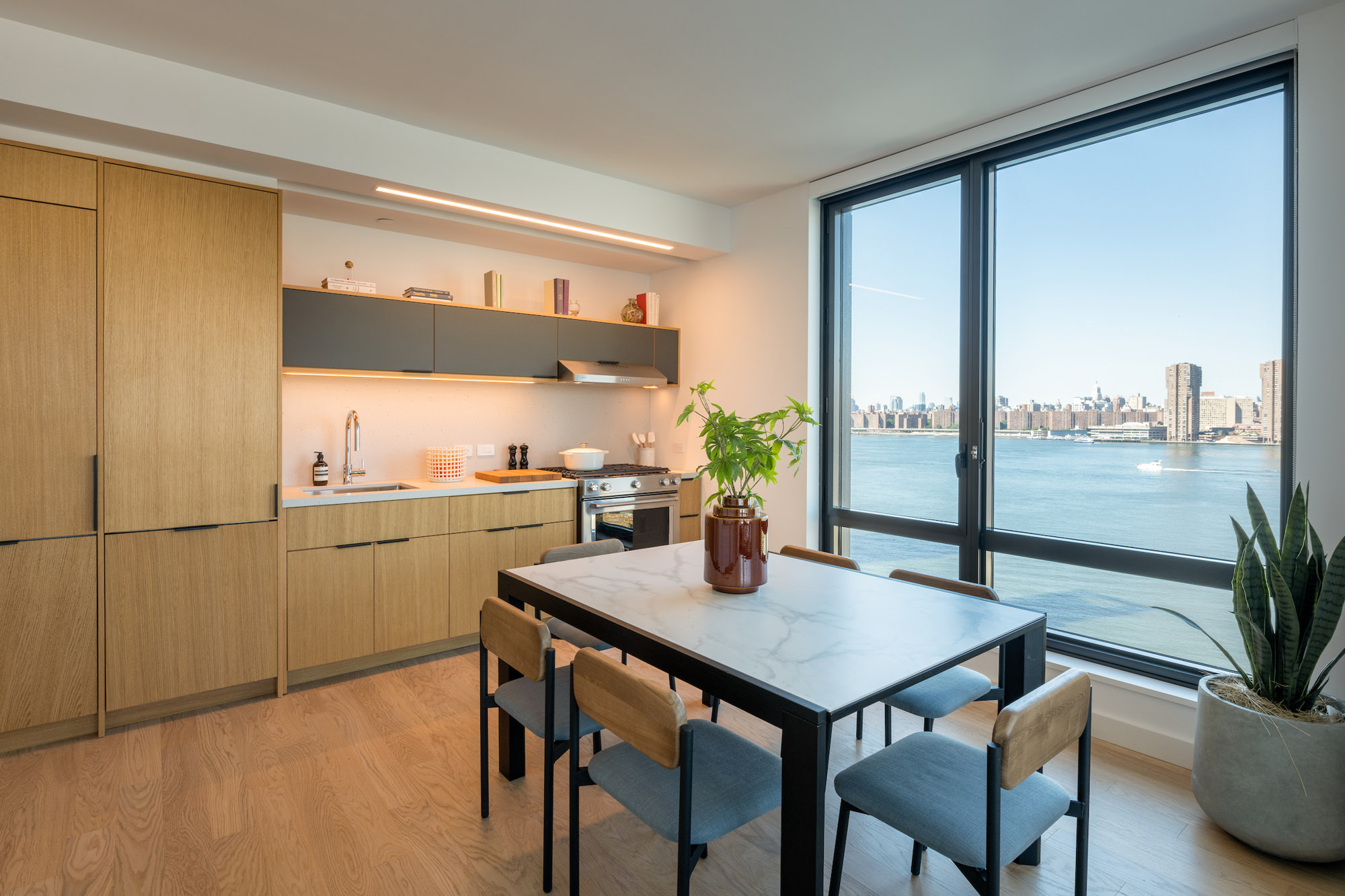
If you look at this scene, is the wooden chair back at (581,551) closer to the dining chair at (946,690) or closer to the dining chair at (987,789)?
the dining chair at (946,690)

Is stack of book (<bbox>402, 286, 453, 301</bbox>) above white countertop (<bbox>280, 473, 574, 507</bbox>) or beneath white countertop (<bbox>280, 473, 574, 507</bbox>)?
above

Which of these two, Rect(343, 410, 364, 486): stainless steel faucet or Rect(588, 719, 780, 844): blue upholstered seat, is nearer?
Rect(588, 719, 780, 844): blue upholstered seat

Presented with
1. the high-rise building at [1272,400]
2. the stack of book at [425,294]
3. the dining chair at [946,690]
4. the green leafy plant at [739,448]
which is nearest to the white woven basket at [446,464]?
the stack of book at [425,294]

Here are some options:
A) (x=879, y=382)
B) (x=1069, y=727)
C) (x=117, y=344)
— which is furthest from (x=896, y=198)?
(x=117, y=344)

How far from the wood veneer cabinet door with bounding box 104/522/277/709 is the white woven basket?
3.55 feet

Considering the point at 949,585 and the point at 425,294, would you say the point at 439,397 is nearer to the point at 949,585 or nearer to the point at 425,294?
the point at 425,294

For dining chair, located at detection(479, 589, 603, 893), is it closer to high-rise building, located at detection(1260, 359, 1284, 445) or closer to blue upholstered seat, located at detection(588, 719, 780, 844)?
blue upholstered seat, located at detection(588, 719, 780, 844)

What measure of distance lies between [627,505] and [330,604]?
183 cm

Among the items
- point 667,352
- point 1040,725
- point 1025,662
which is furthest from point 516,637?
point 667,352

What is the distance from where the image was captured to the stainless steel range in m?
4.31

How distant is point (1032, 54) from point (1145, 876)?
2.92 metres

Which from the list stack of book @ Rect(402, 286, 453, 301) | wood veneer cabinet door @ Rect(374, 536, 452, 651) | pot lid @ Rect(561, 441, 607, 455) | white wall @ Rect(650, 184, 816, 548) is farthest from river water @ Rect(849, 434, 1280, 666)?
stack of book @ Rect(402, 286, 453, 301)

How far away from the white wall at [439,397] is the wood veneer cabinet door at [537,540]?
76cm

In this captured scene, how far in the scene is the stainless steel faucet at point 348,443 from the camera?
13.1 ft
